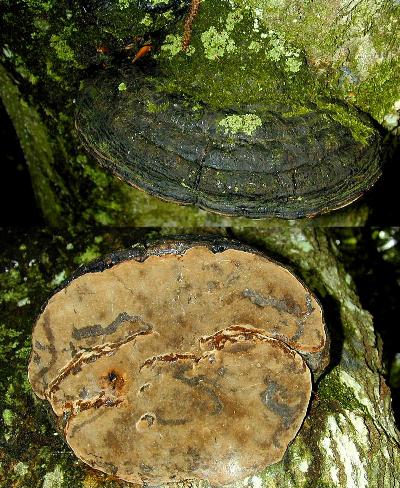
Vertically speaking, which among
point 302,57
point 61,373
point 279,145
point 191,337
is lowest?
point 61,373

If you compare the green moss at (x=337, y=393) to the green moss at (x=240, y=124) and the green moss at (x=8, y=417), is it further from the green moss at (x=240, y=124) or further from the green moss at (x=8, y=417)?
the green moss at (x=8, y=417)

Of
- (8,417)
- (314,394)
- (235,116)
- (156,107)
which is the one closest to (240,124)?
(235,116)

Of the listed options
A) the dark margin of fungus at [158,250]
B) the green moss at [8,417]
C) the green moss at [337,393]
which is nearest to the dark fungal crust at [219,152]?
the dark margin of fungus at [158,250]

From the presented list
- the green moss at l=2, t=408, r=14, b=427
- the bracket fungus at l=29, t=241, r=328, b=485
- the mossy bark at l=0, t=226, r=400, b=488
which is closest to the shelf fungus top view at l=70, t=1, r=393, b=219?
the bracket fungus at l=29, t=241, r=328, b=485

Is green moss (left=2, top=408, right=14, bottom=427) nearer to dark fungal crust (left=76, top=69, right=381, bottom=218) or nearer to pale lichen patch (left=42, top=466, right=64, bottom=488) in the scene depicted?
pale lichen patch (left=42, top=466, right=64, bottom=488)

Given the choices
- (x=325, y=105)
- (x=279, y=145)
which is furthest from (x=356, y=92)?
(x=279, y=145)

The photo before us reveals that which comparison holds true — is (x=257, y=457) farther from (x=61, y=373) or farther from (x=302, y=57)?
(x=302, y=57)

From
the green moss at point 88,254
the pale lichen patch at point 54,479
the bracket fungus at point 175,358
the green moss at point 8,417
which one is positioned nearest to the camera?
the bracket fungus at point 175,358
